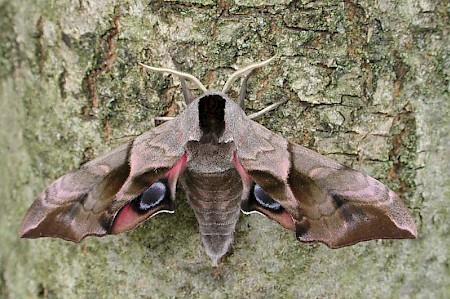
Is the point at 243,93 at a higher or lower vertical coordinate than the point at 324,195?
higher

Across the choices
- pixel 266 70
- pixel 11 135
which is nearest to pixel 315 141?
pixel 266 70

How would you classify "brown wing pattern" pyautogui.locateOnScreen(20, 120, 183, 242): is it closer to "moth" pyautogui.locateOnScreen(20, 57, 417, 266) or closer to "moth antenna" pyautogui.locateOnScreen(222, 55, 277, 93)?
"moth" pyautogui.locateOnScreen(20, 57, 417, 266)

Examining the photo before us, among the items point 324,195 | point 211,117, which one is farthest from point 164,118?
point 324,195

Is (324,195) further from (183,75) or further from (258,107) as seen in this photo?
(183,75)

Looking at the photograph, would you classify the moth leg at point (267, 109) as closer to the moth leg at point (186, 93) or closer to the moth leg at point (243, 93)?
the moth leg at point (243, 93)

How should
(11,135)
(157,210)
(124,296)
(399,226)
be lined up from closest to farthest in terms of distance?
1. (399,226)
2. (157,210)
3. (124,296)
4. (11,135)

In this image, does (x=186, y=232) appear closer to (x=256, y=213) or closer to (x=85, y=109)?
(x=256, y=213)

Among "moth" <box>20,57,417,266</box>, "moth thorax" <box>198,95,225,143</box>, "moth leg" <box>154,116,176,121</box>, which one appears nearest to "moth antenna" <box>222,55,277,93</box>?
"moth" <box>20,57,417,266</box>
